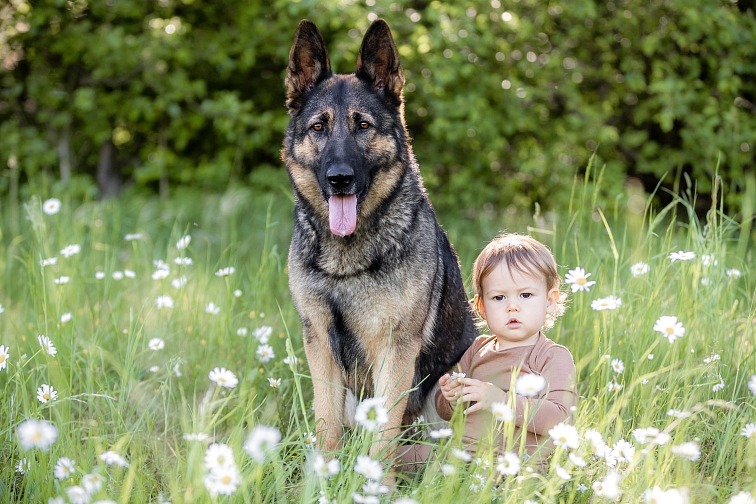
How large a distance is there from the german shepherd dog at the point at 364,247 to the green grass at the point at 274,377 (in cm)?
22

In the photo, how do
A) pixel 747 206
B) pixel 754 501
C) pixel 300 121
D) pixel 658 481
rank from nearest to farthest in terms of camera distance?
pixel 754 501 < pixel 658 481 < pixel 300 121 < pixel 747 206

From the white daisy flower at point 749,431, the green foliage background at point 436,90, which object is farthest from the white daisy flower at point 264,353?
the green foliage background at point 436,90

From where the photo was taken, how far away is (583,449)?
7.47 feet

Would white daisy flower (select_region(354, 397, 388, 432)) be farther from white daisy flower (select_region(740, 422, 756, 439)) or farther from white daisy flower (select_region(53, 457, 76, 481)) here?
white daisy flower (select_region(740, 422, 756, 439))

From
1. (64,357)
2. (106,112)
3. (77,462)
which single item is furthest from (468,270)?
(106,112)

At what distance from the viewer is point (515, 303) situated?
2703 mm

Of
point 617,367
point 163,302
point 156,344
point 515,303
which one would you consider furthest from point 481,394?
point 163,302

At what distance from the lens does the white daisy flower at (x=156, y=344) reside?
130 inches

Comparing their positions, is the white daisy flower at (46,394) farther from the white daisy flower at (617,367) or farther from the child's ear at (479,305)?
the white daisy flower at (617,367)

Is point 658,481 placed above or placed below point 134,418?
above

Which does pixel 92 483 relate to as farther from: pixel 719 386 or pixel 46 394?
pixel 719 386

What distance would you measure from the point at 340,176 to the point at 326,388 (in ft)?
2.78

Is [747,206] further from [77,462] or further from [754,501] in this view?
[77,462]

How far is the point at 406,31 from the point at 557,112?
1.71m
